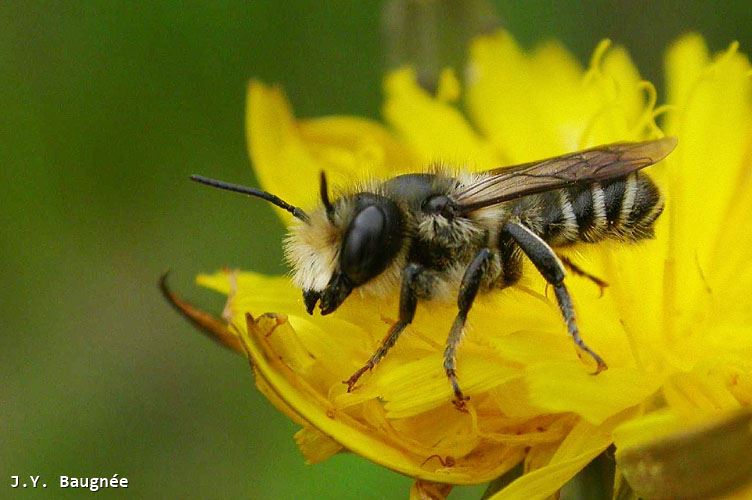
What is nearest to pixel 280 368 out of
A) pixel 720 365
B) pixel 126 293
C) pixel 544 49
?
pixel 720 365

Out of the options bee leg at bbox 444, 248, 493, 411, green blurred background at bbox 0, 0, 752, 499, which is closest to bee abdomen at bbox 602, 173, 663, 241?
bee leg at bbox 444, 248, 493, 411

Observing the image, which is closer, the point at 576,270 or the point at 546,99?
the point at 576,270

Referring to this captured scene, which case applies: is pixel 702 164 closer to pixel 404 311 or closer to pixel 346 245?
pixel 404 311

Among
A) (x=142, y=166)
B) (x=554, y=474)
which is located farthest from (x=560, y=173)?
(x=142, y=166)

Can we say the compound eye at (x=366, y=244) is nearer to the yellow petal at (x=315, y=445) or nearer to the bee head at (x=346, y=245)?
the bee head at (x=346, y=245)

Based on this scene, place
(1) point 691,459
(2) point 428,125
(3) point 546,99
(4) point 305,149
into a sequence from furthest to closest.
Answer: (3) point 546,99
(2) point 428,125
(4) point 305,149
(1) point 691,459

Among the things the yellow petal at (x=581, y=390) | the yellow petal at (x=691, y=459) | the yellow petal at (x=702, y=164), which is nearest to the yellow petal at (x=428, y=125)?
the yellow petal at (x=702, y=164)
